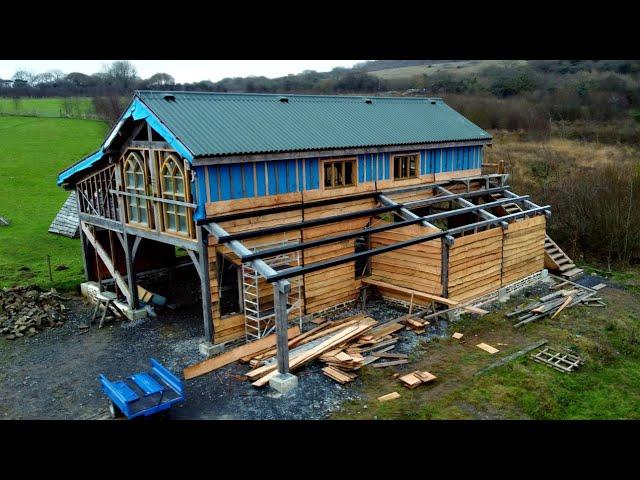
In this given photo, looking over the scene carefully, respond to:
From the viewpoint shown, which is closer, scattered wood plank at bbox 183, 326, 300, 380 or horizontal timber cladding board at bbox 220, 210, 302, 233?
scattered wood plank at bbox 183, 326, 300, 380

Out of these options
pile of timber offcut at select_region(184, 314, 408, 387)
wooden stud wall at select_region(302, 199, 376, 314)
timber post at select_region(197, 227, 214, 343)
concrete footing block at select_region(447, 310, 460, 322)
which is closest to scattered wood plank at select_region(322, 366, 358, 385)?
pile of timber offcut at select_region(184, 314, 408, 387)

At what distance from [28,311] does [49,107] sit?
6238cm

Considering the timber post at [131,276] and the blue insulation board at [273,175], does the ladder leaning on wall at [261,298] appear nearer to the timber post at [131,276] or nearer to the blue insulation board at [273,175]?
the blue insulation board at [273,175]

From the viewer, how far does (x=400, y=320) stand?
16656mm

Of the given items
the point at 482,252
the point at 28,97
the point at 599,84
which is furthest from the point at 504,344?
the point at 28,97

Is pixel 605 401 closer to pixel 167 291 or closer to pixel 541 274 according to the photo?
pixel 541 274

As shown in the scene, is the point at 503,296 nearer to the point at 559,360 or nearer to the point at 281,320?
the point at 559,360

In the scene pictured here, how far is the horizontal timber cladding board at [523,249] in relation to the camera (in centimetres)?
1980

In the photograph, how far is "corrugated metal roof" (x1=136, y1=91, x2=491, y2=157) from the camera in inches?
605

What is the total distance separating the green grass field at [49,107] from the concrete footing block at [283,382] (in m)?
61.1

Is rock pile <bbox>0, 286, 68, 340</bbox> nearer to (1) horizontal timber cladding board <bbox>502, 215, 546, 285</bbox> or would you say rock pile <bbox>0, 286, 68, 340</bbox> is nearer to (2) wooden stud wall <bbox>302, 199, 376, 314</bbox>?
(2) wooden stud wall <bbox>302, 199, 376, 314</bbox>

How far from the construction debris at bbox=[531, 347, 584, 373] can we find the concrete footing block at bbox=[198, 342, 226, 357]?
8952 millimetres

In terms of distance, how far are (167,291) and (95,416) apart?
8478mm

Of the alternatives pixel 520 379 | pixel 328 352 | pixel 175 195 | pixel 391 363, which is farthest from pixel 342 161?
pixel 520 379
